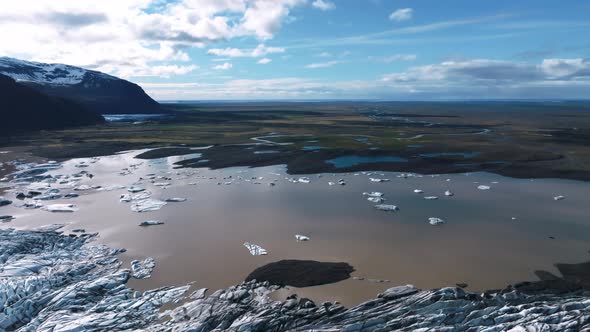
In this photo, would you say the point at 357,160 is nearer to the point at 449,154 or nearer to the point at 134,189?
the point at 449,154

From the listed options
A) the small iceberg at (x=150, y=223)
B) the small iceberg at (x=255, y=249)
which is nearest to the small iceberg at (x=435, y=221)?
the small iceberg at (x=255, y=249)

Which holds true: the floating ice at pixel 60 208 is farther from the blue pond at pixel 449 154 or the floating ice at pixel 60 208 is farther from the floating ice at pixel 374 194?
the blue pond at pixel 449 154

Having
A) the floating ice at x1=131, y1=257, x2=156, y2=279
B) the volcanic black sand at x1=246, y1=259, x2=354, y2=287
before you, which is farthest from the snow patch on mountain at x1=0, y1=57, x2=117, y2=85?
the volcanic black sand at x1=246, y1=259, x2=354, y2=287

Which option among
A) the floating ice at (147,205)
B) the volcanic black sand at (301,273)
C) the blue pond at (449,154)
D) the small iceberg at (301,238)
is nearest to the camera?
the volcanic black sand at (301,273)

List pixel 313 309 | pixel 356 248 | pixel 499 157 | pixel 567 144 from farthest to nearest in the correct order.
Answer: pixel 567 144 < pixel 499 157 < pixel 356 248 < pixel 313 309

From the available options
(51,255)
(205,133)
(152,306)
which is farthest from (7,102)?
(152,306)

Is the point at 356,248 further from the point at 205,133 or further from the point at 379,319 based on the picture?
the point at 205,133

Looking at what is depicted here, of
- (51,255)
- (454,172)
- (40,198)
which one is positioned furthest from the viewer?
(454,172)
